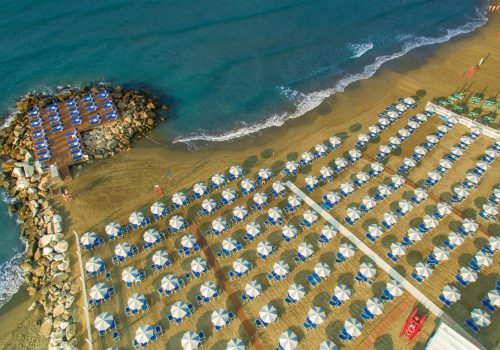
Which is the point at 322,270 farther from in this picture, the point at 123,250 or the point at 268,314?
the point at 123,250

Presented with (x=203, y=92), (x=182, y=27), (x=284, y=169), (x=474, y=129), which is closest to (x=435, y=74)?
(x=474, y=129)

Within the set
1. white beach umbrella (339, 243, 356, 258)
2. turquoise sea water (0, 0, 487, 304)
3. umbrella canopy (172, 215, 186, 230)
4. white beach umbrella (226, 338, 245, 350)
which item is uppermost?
turquoise sea water (0, 0, 487, 304)

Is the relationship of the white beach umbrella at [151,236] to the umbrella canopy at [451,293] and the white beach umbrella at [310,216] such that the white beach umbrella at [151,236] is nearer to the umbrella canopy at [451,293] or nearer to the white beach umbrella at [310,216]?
the white beach umbrella at [310,216]

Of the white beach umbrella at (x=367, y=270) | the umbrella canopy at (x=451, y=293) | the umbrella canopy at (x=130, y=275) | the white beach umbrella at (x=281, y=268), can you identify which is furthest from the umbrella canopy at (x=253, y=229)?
the umbrella canopy at (x=451, y=293)

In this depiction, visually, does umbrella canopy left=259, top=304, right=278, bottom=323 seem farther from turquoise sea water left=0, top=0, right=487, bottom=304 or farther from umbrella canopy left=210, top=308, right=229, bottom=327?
turquoise sea water left=0, top=0, right=487, bottom=304

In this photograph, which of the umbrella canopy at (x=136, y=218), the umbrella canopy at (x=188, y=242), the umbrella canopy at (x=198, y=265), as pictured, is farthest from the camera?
the umbrella canopy at (x=136, y=218)

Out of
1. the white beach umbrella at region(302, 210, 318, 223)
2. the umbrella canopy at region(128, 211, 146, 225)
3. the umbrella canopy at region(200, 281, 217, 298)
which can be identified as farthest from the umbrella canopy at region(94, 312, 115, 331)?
the white beach umbrella at region(302, 210, 318, 223)
